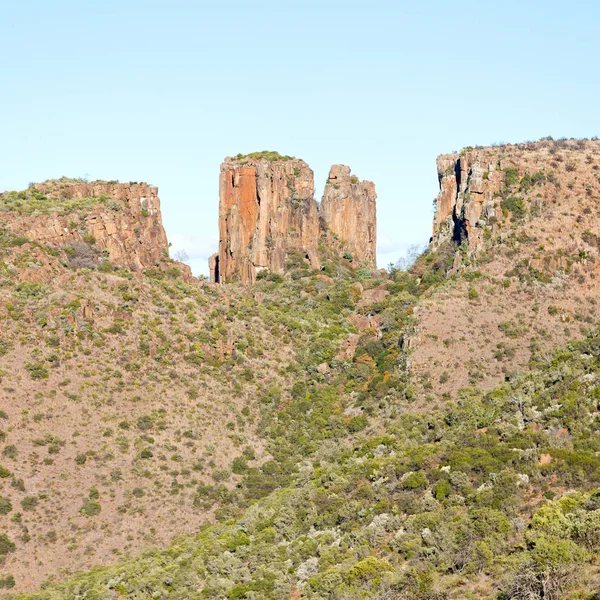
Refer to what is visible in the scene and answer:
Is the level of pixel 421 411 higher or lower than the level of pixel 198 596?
higher

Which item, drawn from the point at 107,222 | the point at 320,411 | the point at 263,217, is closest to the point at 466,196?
the point at 263,217

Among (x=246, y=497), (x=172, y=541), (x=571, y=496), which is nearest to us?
(x=571, y=496)

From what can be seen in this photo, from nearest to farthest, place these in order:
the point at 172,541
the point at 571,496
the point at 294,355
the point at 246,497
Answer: the point at 571,496
the point at 172,541
the point at 246,497
the point at 294,355

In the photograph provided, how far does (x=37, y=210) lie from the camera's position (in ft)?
376

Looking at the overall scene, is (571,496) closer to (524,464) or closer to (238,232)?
(524,464)

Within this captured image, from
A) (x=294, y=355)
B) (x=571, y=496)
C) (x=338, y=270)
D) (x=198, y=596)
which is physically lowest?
(x=198, y=596)

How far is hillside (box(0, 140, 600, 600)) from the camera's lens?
68.2m

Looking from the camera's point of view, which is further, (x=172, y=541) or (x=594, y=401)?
(x=172, y=541)

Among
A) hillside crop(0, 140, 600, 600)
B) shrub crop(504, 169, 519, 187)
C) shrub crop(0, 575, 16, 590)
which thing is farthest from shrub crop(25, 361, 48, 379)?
shrub crop(504, 169, 519, 187)

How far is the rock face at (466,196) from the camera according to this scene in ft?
387

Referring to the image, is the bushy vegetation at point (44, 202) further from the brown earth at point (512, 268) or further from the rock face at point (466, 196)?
the rock face at point (466, 196)

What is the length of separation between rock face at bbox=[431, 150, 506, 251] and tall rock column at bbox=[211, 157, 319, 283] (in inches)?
539

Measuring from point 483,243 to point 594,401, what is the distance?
126ft

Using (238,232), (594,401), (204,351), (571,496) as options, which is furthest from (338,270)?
(571,496)
